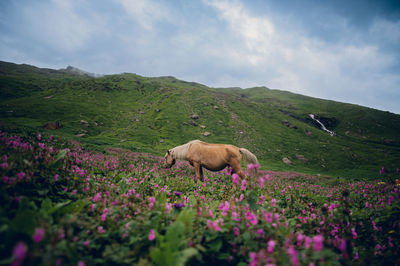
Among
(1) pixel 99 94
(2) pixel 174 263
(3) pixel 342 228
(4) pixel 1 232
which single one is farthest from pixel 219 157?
(1) pixel 99 94

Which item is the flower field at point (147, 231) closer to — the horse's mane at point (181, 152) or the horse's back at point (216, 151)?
the horse's back at point (216, 151)

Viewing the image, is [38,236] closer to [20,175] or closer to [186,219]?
[186,219]

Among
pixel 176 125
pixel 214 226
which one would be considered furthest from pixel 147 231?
pixel 176 125

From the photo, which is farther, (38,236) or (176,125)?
(176,125)

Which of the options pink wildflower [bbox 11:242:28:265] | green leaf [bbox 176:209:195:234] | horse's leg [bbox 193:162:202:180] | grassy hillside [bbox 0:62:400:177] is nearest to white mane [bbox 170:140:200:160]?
horse's leg [bbox 193:162:202:180]

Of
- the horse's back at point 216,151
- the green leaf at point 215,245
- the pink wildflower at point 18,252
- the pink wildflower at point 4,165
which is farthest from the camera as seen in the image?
the horse's back at point 216,151

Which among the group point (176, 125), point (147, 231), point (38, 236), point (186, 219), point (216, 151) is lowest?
point (147, 231)

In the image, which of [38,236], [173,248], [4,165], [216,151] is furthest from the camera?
[216,151]

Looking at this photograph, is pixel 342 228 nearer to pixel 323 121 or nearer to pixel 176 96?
pixel 176 96

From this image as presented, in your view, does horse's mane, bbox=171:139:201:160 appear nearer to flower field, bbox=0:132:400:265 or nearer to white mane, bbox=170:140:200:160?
white mane, bbox=170:140:200:160

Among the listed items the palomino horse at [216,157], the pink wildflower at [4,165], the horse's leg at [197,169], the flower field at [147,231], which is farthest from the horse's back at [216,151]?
the pink wildflower at [4,165]

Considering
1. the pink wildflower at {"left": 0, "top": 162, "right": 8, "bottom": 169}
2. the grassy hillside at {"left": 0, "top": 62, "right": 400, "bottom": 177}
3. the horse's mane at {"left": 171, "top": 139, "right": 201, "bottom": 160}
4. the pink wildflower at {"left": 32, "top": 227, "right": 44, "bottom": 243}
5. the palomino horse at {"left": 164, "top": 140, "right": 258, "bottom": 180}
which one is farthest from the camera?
the grassy hillside at {"left": 0, "top": 62, "right": 400, "bottom": 177}

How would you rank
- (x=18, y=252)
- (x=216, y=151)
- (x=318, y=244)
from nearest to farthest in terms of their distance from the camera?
(x=18, y=252) → (x=318, y=244) → (x=216, y=151)

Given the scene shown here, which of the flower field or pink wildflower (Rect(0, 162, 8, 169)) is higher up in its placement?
pink wildflower (Rect(0, 162, 8, 169))
